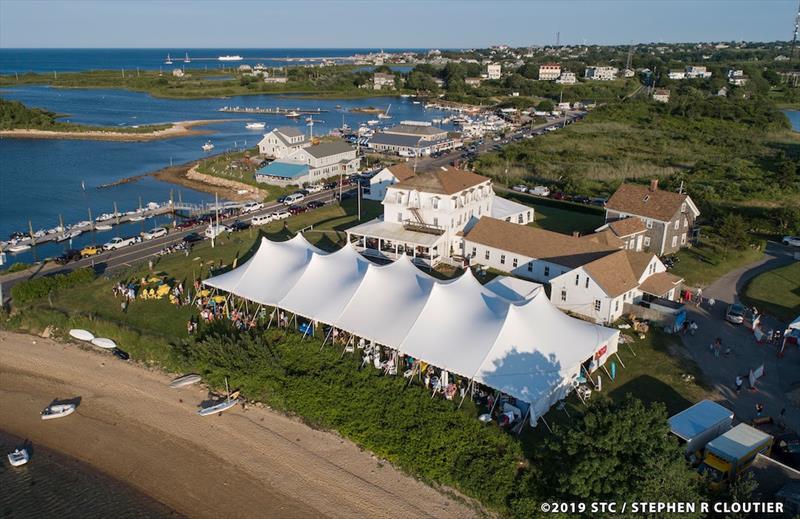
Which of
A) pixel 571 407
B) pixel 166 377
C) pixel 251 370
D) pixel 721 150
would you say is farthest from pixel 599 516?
pixel 721 150

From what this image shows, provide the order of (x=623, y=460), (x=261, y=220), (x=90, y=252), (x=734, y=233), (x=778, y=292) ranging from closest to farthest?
(x=623, y=460), (x=778, y=292), (x=734, y=233), (x=90, y=252), (x=261, y=220)

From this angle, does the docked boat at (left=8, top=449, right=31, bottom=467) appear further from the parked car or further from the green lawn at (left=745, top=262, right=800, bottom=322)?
the green lawn at (left=745, top=262, right=800, bottom=322)

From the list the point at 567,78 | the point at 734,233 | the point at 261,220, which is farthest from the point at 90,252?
the point at 567,78

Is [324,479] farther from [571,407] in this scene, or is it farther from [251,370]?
[571,407]

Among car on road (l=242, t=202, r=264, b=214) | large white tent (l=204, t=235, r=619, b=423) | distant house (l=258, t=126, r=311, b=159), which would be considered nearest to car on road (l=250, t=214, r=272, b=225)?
A: car on road (l=242, t=202, r=264, b=214)

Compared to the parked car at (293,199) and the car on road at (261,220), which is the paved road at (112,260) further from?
the parked car at (293,199)

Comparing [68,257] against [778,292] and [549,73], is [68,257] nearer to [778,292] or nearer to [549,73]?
[778,292]

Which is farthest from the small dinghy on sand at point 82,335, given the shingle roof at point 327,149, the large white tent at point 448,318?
the shingle roof at point 327,149
